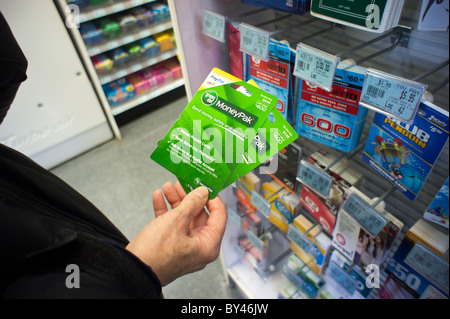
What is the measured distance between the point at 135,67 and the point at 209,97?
248cm

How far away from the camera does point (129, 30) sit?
2.77 metres

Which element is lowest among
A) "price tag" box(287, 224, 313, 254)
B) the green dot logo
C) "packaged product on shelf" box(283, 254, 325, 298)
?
"packaged product on shelf" box(283, 254, 325, 298)

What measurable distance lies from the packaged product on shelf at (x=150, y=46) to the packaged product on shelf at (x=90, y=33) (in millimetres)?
A: 450

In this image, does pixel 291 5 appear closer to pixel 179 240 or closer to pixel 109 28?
pixel 179 240

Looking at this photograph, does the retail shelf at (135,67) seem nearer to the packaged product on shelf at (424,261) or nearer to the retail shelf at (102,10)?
the retail shelf at (102,10)

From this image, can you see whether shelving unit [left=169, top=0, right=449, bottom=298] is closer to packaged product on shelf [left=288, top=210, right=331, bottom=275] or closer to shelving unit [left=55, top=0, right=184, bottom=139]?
packaged product on shelf [left=288, top=210, right=331, bottom=275]

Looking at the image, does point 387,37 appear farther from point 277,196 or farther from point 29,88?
point 29,88

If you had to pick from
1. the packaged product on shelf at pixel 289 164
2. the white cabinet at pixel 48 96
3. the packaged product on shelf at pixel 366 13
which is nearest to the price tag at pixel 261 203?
the packaged product on shelf at pixel 289 164

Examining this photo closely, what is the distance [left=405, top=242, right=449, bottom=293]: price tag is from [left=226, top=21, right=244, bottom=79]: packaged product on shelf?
737mm

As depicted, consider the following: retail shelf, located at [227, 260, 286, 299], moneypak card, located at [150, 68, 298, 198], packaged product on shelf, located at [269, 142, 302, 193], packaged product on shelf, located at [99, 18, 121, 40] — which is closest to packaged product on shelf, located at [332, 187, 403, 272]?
packaged product on shelf, located at [269, 142, 302, 193]

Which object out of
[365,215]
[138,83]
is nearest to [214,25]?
[365,215]

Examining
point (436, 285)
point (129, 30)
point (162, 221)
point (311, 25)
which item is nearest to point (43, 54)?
point (129, 30)

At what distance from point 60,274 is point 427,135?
2.41 feet

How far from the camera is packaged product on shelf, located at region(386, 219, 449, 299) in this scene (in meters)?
0.75
